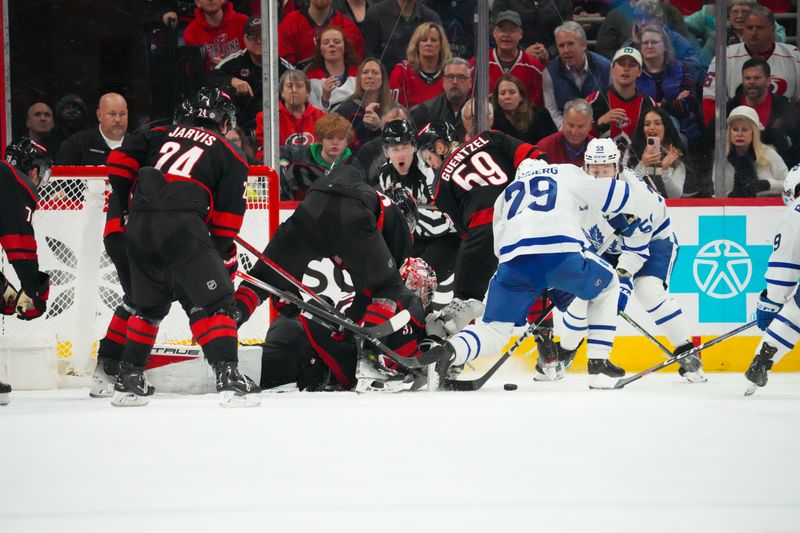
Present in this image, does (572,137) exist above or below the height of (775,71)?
below

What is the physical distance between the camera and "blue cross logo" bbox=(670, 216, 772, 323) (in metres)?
5.81

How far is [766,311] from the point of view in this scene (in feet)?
14.5

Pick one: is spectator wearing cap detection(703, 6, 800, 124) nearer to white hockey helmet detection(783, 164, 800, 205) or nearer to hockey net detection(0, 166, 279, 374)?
white hockey helmet detection(783, 164, 800, 205)

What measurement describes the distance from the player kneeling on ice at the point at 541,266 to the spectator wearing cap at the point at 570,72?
167 cm

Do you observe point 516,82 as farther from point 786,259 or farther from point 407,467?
point 407,467

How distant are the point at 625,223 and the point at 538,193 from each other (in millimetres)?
701

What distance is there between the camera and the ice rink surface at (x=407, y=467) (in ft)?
7.16

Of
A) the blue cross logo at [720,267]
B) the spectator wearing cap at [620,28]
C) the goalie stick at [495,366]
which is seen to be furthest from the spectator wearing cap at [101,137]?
the blue cross logo at [720,267]

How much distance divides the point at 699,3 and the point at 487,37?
1250mm

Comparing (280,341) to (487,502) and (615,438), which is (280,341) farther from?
(487,502)

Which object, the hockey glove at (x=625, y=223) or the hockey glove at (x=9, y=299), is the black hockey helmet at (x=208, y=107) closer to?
the hockey glove at (x=9, y=299)

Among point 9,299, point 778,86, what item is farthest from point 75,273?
A: point 778,86

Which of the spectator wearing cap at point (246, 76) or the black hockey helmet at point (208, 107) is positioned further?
the spectator wearing cap at point (246, 76)

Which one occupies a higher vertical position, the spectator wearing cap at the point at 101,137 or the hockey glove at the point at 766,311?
the spectator wearing cap at the point at 101,137
